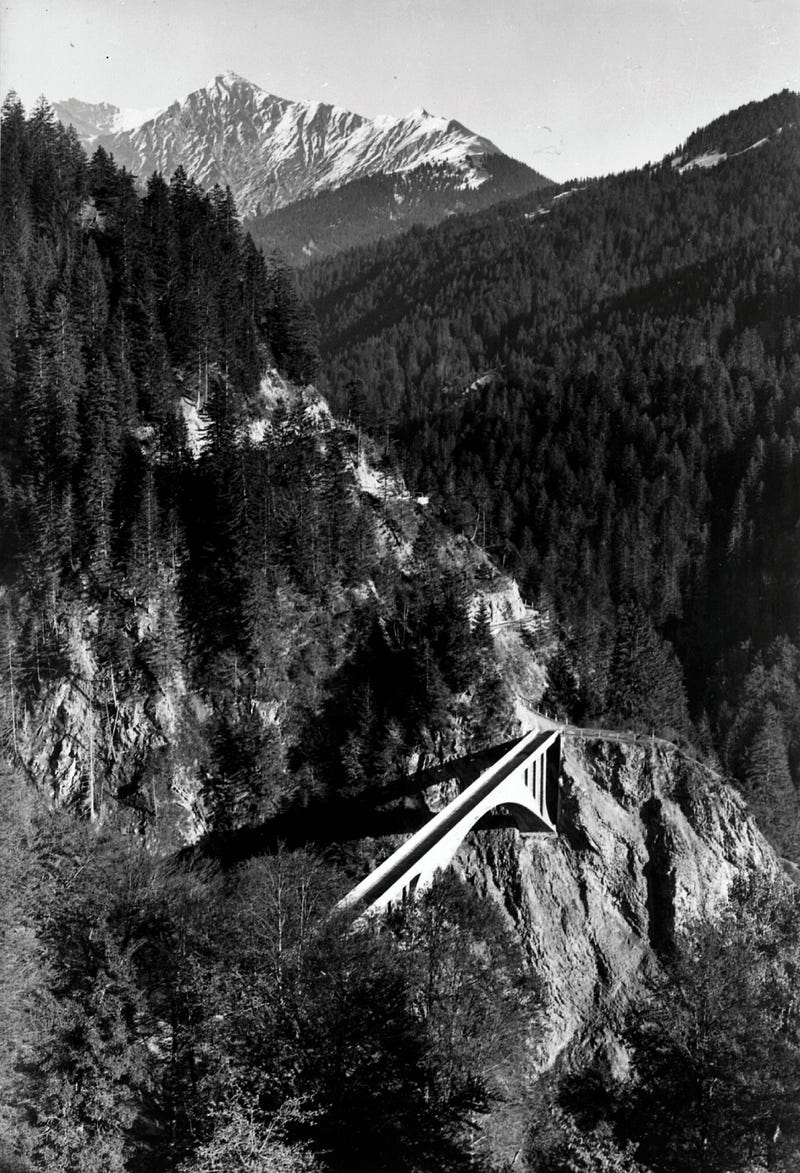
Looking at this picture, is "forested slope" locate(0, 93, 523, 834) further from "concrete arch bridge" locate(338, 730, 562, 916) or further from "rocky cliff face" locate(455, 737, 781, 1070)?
"rocky cliff face" locate(455, 737, 781, 1070)

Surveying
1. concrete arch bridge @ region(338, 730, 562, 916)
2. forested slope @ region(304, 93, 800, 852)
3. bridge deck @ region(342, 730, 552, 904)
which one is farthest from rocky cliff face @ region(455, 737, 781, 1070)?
forested slope @ region(304, 93, 800, 852)

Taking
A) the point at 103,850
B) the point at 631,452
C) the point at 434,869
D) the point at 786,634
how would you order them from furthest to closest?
the point at 631,452
the point at 786,634
the point at 434,869
the point at 103,850

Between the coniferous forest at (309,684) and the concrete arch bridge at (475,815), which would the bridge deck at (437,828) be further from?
the coniferous forest at (309,684)

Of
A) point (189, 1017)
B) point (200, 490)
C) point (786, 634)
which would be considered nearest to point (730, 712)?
point (786, 634)

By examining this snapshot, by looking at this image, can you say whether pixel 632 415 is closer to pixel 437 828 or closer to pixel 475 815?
pixel 475 815

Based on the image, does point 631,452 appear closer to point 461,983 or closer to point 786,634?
point 786,634

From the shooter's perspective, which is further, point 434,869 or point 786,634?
point 786,634

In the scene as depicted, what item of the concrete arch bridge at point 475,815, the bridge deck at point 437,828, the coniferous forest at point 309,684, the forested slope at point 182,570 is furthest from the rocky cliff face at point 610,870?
the forested slope at point 182,570
